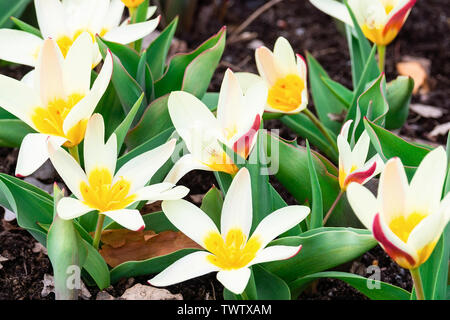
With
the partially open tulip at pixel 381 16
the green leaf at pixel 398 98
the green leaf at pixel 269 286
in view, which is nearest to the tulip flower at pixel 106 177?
the green leaf at pixel 269 286

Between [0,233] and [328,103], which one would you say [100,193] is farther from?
[328,103]

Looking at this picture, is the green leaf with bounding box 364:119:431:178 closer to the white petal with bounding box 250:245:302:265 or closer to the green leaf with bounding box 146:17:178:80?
the white petal with bounding box 250:245:302:265

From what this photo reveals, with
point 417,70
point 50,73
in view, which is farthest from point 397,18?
point 417,70

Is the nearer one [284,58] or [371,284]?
[371,284]

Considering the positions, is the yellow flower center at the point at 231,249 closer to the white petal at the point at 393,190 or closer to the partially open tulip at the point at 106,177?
the partially open tulip at the point at 106,177

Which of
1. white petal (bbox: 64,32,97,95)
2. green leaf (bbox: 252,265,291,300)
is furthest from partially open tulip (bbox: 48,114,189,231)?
green leaf (bbox: 252,265,291,300)

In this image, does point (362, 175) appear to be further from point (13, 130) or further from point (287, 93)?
point (13, 130)
